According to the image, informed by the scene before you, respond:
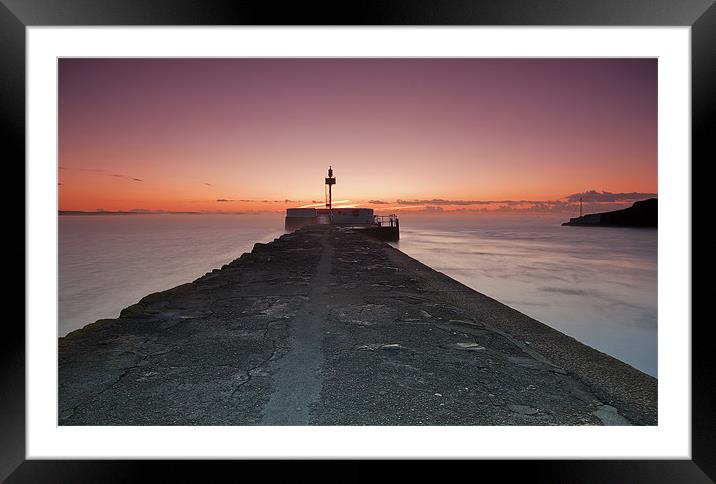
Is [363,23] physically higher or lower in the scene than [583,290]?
higher

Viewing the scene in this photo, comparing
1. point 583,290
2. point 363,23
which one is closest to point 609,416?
point 363,23

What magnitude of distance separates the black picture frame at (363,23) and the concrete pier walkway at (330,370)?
2.61 feet

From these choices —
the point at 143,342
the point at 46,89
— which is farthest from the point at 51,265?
the point at 143,342

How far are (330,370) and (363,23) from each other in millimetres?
2725

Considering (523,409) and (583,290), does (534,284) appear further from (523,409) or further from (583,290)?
(523,409)

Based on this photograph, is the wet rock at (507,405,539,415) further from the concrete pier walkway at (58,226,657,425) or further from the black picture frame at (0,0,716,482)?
the black picture frame at (0,0,716,482)

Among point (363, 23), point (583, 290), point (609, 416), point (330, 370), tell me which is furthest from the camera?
point (583, 290)

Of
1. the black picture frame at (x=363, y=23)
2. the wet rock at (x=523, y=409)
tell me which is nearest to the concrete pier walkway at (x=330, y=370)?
the wet rock at (x=523, y=409)

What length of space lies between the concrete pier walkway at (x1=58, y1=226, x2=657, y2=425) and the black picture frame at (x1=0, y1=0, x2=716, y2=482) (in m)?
0.80

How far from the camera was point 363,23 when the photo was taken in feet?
6.44

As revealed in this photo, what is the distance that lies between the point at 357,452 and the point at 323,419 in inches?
31.5

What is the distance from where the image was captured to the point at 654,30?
6.82 feet

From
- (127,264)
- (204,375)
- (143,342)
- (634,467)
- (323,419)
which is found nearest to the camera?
(634,467)

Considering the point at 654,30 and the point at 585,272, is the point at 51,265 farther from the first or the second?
the point at 585,272
